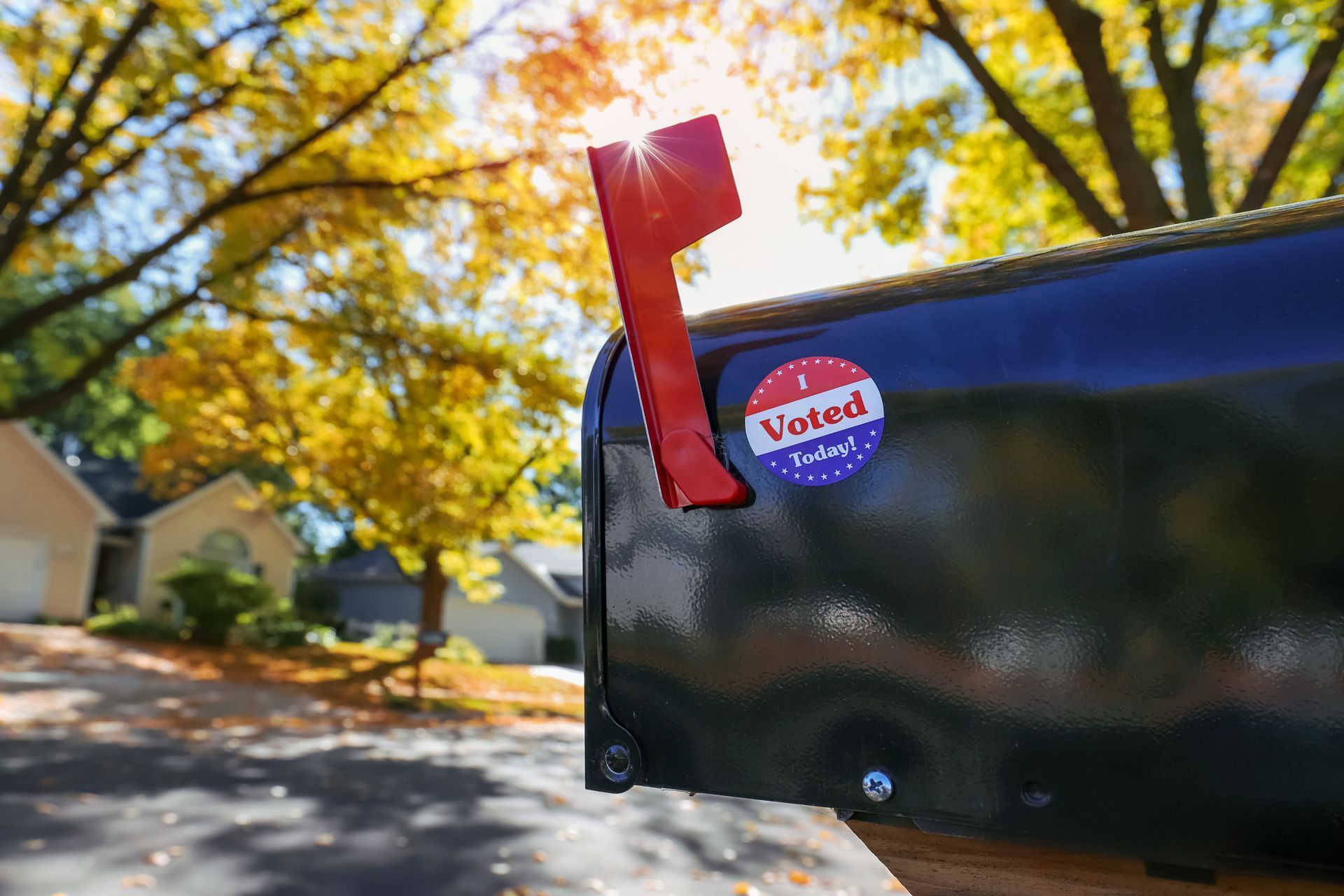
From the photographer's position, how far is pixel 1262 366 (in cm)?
104

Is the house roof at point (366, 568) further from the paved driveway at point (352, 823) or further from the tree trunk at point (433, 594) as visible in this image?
the paved driveway at point (352, 823)

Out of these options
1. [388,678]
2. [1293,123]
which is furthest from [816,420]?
[388,678]

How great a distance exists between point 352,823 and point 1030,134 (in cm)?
742

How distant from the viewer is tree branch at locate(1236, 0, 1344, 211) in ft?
21.4

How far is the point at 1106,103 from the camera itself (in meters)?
6.54

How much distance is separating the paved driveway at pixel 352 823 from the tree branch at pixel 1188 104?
560cm

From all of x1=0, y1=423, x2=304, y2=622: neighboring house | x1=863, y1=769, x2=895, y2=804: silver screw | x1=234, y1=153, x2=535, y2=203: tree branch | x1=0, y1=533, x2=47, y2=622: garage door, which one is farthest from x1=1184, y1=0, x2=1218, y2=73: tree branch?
x1=0, y1=533, x2=47, y2=622: garage door

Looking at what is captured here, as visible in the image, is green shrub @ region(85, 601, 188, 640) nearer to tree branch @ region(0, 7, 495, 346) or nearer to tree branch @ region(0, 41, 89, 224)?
tree branch @ region(0, 7, 495, 346)

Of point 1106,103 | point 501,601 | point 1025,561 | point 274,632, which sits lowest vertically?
point 274,632

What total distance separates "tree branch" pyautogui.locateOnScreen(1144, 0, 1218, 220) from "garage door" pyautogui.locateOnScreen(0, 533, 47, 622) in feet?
90.7

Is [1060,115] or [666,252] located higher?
[1060,115]

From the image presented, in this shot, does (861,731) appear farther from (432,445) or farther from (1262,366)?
(432,445)

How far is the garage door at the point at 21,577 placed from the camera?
23406mm

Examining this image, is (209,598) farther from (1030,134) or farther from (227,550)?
(1030,134)
